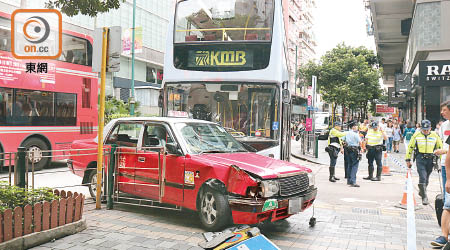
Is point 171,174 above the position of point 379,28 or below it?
below

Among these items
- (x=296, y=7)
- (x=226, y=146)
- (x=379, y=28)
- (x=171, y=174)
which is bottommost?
(x=171, y=174)

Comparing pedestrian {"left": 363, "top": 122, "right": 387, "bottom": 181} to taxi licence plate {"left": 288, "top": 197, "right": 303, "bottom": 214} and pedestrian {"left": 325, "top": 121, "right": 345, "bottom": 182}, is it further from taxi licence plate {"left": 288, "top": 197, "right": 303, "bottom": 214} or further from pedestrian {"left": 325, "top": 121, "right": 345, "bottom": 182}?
taxi licence plate {"left": 288, "top": 197, "right": 303, "bottom": 214}

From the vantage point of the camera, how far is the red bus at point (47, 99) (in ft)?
34.3

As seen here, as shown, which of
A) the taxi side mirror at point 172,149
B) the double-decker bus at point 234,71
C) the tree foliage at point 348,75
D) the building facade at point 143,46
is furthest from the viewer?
the tree foliage at point 348,75

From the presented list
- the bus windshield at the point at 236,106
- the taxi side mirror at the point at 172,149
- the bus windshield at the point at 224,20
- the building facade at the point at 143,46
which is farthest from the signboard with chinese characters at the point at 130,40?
the taxi side mirror at the point at 172,149

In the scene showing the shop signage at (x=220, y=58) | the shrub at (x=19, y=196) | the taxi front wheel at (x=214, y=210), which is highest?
the shop signage at (x=220, y=58)

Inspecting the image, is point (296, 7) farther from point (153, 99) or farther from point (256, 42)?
point (256, 42)

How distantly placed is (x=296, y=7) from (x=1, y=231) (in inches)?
2699

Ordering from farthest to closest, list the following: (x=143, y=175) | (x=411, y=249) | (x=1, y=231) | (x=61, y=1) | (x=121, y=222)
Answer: (x=61, y=1), (x=143, y=175), (x=121, y=222), (x=411, y=249), (x=1, y=231)

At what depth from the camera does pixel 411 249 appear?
485cm

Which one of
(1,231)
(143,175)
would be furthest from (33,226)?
(143,175)

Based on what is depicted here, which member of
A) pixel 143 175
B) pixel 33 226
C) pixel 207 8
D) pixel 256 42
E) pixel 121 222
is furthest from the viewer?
pixel 207 8

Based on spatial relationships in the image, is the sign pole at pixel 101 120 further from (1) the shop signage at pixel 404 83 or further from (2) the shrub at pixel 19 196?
(1) the shop signage at pixel 404 83

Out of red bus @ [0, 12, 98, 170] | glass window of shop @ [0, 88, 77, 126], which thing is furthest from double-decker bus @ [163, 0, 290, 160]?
glass window of shop @ [0, 88, 77, 126]
